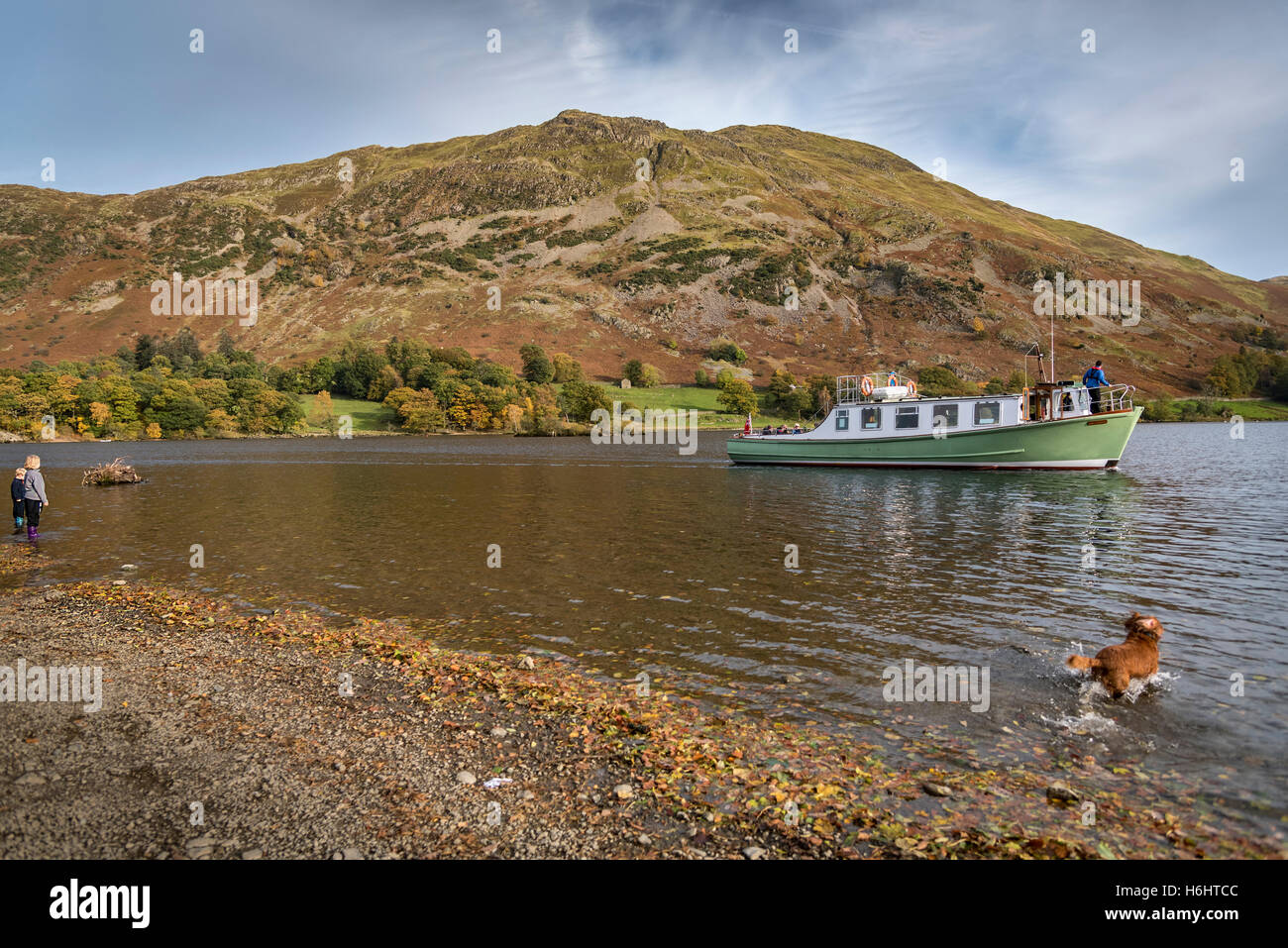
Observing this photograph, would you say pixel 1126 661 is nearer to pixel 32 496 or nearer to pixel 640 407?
pixel 32 496

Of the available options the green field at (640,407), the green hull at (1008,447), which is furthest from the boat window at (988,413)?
the green field at (640,407)

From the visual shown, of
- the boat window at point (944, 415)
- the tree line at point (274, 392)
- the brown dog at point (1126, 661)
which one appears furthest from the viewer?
the tree line at point (274, 392)

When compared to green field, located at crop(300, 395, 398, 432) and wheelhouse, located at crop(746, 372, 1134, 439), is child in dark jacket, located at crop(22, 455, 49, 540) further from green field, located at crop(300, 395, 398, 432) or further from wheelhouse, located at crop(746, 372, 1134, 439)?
green field, located at crop(300, 395, 398, 432)

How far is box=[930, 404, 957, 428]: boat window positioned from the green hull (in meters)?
0.95

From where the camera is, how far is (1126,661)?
10.5 m

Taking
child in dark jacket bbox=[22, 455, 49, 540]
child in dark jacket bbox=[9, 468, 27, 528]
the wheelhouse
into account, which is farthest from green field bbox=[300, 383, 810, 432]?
child in dark jacket bbox=[9, 468, 27, 528]

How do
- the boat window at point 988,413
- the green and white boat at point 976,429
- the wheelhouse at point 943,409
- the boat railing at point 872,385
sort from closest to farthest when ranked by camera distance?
1. the green and white boat at point 976,429
2. the wheelhouse at point 943,409
3. the boat window at point 988,413
4. the boat railing at point 872,385

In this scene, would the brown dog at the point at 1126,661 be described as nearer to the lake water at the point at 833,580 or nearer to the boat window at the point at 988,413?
the lake water at the point at 833,580

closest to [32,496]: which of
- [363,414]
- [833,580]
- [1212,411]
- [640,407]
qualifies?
[833,580]

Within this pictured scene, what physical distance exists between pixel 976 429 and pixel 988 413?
4.77 feet

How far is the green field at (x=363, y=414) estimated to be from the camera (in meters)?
140

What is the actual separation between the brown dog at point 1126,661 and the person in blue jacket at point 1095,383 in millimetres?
41534
